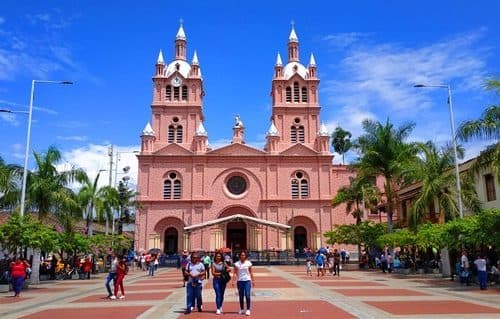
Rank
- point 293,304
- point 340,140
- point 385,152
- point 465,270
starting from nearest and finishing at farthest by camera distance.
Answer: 1. point 293,304
2. point 465,270
3. point 385,152
4. point 340,140

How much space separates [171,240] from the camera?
52.6 meters

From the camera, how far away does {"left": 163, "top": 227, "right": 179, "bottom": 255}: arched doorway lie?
172ft

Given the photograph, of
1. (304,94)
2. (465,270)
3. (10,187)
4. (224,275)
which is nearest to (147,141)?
(304,94)

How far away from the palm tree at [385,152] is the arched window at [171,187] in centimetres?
2537

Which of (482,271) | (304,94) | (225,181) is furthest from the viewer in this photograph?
(304,94)

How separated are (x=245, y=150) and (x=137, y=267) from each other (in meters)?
16.8

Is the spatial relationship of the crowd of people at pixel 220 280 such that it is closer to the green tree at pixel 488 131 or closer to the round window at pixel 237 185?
the green tree at pixel 488 131

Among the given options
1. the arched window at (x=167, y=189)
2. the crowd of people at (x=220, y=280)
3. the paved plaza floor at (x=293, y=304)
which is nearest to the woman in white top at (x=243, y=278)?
the crowd of people at (x=220, y=280)

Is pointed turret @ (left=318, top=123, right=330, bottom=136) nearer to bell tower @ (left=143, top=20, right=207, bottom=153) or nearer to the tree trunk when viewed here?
bell tower @ (left=143, top=20, right=207, bottom=153)

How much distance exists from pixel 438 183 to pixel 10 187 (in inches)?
864

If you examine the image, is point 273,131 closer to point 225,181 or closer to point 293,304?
point 225,181

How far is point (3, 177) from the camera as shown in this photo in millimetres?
22859

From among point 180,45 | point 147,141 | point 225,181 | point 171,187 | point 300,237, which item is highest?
point 180,45

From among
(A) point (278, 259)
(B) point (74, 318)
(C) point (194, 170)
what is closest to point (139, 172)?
(C) point (194, 170)
